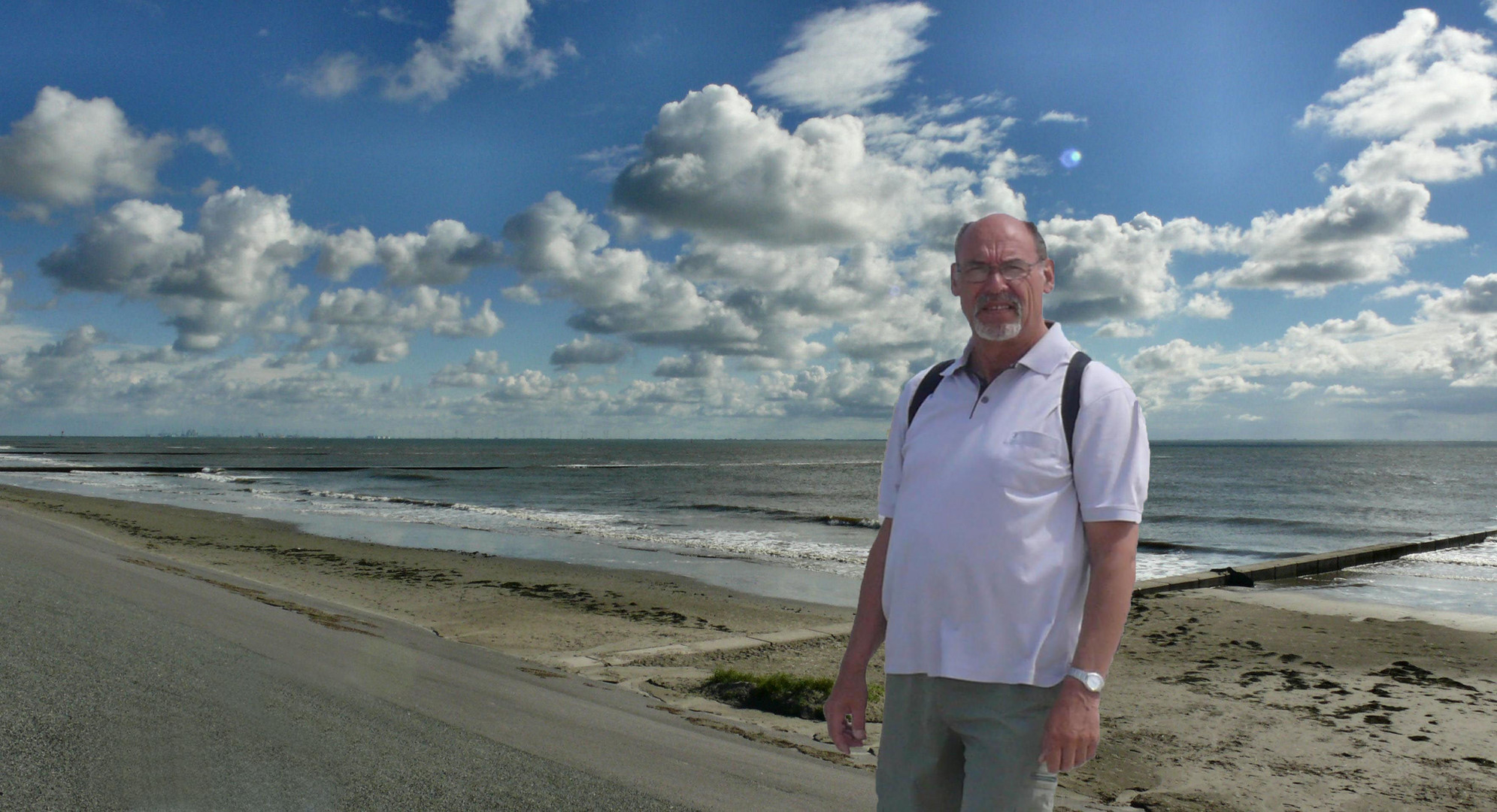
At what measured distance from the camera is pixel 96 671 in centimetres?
553

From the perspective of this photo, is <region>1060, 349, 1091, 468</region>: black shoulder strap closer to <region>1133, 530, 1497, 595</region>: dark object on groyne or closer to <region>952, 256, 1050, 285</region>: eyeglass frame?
<region>952, 256, 1050, 285</region>: eyeglass frame

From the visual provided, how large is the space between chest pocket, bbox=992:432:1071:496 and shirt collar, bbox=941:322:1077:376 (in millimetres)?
188

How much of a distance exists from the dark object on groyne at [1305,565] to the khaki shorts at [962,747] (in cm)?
1417

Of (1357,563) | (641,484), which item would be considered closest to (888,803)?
(1357,563)

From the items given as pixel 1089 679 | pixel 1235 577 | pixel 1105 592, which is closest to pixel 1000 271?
pixel 1105 592

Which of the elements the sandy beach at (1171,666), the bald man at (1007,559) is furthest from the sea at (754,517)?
the bald man at (1007,559)

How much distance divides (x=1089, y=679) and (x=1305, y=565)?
21287 millimetres

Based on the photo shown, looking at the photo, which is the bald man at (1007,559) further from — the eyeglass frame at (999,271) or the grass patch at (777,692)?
the grass patch at (777,692)

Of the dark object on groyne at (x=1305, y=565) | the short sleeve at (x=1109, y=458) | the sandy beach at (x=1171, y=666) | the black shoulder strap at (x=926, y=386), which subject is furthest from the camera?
the dark object on groyne at (x=1305, y=565)

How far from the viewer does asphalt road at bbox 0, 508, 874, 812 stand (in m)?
4.18

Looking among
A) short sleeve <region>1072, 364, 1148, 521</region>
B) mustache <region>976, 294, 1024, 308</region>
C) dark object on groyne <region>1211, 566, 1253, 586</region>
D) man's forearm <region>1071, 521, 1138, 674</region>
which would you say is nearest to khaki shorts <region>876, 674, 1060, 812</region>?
man's forearm <region>1071, 521, 1138, 674</region>

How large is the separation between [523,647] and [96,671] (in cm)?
488

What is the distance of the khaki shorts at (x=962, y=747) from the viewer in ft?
6.36

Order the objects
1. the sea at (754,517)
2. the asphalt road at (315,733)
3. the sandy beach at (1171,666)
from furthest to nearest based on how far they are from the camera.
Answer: the sea at (754,517)
the sandy beach at (1171,666)
the asphalt road at (315,733)
